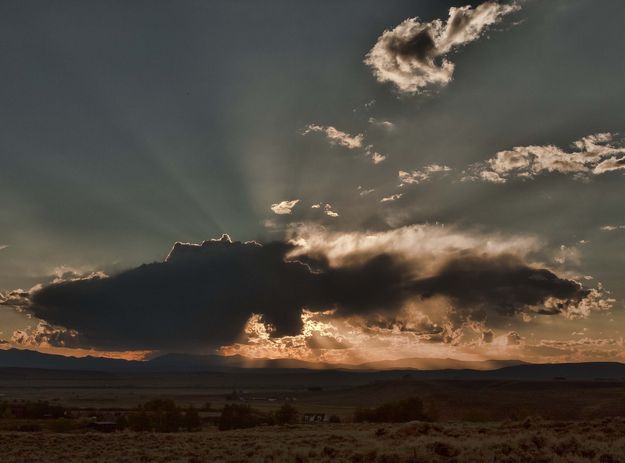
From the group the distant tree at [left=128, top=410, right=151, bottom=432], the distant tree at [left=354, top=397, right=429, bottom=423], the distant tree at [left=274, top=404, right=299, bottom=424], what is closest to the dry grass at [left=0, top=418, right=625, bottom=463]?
the distant tree at [left=128, top=410, right=151, bottom=432]

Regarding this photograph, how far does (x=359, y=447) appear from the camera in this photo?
2705 cm

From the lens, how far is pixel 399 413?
266 ft

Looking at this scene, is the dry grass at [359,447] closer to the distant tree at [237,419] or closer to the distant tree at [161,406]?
the distant tree at [237,419]

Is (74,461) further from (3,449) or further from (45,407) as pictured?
(45,407)

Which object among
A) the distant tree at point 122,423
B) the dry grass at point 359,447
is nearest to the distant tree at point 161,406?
the distant tree at point 122,423

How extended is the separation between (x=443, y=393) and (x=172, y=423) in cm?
10847

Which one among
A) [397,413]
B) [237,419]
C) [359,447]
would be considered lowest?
[237,419]

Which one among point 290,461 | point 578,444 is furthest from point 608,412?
point 290,461

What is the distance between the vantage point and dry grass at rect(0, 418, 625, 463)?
71.7ft

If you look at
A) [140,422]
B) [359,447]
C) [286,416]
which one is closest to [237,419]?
[286,416]

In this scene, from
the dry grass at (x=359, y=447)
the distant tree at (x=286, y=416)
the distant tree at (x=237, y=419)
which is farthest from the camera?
the distant tree at (x=286, y=416)

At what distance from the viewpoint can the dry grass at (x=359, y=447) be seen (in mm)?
21859

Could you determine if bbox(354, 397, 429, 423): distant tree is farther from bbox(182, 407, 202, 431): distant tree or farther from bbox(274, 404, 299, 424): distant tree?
bbox(182, 407, 202, 431): distant tree

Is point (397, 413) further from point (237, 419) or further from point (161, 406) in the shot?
point (161, 406)
